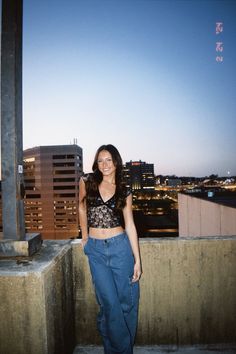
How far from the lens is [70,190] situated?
108 metres

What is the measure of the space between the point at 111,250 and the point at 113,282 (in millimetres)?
310

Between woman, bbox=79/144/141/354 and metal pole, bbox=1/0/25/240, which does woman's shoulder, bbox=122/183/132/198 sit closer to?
woman, bbox=79/144/141/354

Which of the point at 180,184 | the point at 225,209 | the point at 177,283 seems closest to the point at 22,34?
the point at 177,283

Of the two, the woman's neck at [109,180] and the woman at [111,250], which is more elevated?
the woman's neck at [109,180]

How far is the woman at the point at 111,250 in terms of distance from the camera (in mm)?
2535

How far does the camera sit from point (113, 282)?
8.39 feet

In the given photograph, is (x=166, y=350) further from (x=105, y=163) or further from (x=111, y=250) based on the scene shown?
(x=105, y=163)

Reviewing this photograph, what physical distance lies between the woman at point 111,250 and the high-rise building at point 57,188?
4116 inches

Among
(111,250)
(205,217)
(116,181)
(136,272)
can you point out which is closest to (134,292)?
(136,272)

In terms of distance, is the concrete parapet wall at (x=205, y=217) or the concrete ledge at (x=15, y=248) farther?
the concrete parapet wall at (x=205, y=217)

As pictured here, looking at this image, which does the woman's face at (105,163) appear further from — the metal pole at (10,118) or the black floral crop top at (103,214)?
the metal pole at (10,118)

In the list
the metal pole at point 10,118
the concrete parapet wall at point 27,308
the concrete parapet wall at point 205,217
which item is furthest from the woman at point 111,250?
the concrete parapet wall at point 205,217

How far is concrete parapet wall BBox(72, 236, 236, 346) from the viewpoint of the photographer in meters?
2.95

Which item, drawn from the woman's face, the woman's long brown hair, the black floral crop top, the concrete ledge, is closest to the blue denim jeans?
the black floral crop top
